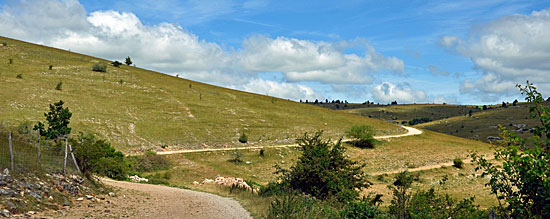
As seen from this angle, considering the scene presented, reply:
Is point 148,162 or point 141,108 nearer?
point 148,162

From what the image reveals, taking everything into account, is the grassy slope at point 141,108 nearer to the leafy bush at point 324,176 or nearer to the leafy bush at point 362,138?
the leafy bush at point 362,138

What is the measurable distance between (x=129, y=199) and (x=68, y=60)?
89.2 m

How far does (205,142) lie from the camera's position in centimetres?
6166

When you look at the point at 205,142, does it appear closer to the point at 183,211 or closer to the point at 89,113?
the point at 89,113

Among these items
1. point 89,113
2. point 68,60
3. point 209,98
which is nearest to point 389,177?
point 89,113

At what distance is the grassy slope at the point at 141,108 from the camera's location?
57.3 metres

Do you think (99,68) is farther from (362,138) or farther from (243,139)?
(362,138)

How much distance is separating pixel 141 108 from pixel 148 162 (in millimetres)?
28668

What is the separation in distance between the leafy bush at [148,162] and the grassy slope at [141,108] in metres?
6.79

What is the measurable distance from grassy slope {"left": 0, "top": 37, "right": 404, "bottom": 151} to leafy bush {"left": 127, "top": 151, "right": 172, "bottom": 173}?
22.3 ft

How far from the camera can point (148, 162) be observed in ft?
148

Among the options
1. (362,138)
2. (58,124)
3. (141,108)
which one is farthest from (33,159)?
(362,138)

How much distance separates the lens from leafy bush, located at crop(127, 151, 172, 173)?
43094mm

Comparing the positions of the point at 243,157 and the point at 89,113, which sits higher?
the point at 89,113
